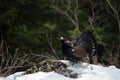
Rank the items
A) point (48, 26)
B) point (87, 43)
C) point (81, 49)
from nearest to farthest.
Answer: point (81, 49) < point (87, 43) < point (48, 26)

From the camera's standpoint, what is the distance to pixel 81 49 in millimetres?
6055

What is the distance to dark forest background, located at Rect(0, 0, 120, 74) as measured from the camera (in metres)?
11.8

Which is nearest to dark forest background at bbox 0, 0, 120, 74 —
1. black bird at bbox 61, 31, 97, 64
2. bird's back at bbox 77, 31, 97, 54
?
bird's back at bbox 77, 31, 97, 54

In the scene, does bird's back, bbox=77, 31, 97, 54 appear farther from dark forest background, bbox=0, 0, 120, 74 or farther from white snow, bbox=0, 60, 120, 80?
dark forest background, bbox=0, 0, 120, 74

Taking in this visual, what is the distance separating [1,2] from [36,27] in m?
1.60

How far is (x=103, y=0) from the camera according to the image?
1330cm

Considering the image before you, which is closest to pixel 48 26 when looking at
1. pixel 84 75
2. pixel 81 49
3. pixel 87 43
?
pixel 87 43

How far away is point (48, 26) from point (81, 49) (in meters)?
6.30

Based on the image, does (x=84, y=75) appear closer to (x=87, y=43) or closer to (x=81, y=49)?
(x=81, y=49)

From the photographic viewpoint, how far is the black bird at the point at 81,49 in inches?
222

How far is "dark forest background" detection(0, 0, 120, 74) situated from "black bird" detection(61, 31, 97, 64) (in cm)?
411

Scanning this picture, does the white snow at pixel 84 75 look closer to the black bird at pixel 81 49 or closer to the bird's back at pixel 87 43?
the black bird at pixel 81 49

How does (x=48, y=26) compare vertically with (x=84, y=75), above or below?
above

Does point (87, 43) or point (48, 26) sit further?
Answer: point (48, 26)
